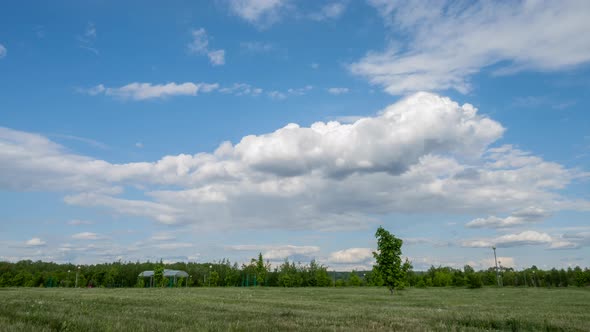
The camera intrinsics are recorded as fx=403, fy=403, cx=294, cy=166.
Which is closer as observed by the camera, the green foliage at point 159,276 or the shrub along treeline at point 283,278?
the green foliage at point 159,276

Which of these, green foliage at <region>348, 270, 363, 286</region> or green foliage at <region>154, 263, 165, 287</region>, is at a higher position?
green foliage at <region>154, 263, 165, 287</region>

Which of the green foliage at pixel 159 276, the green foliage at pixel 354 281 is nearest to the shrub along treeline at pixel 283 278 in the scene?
the green foliage at pixel 354 281

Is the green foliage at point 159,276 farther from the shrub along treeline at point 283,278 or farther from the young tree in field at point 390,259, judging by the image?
the young tree in field at point 390,259

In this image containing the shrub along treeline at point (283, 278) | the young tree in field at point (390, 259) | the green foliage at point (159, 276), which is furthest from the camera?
the shrub along treeline at point (283, 278)

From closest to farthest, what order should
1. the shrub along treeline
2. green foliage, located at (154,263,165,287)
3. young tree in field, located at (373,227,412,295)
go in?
young tree in field, located at (373,227,412,295), green foliage, located at (154,263,165,287), the shrub along treeline

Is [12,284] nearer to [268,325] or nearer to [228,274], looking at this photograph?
[228,274]

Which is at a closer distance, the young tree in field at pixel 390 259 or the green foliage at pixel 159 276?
the young tree in field at pixel 390 259

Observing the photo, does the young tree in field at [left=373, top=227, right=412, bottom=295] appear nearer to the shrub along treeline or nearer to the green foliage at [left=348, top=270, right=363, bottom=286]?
the shrub along treeline

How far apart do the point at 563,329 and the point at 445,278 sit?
10923 centimetres

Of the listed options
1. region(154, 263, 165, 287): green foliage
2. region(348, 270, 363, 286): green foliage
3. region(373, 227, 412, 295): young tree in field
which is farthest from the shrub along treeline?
region(373, 227, 412, 295): young tree in field

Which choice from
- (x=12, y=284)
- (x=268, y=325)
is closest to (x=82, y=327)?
(x=268, y=325)

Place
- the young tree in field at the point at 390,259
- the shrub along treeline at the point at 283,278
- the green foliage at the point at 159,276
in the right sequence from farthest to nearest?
the shrub along treeline at the point at 283,278 → the green foliage at the point at 159,276 → the young tree in field at the point at 390,259

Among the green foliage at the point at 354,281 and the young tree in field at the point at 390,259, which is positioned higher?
the young tree in field at the point at 390,259

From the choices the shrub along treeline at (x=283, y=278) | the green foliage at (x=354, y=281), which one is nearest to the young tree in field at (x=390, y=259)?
the shrub along treeline at (x=283, y=278)
